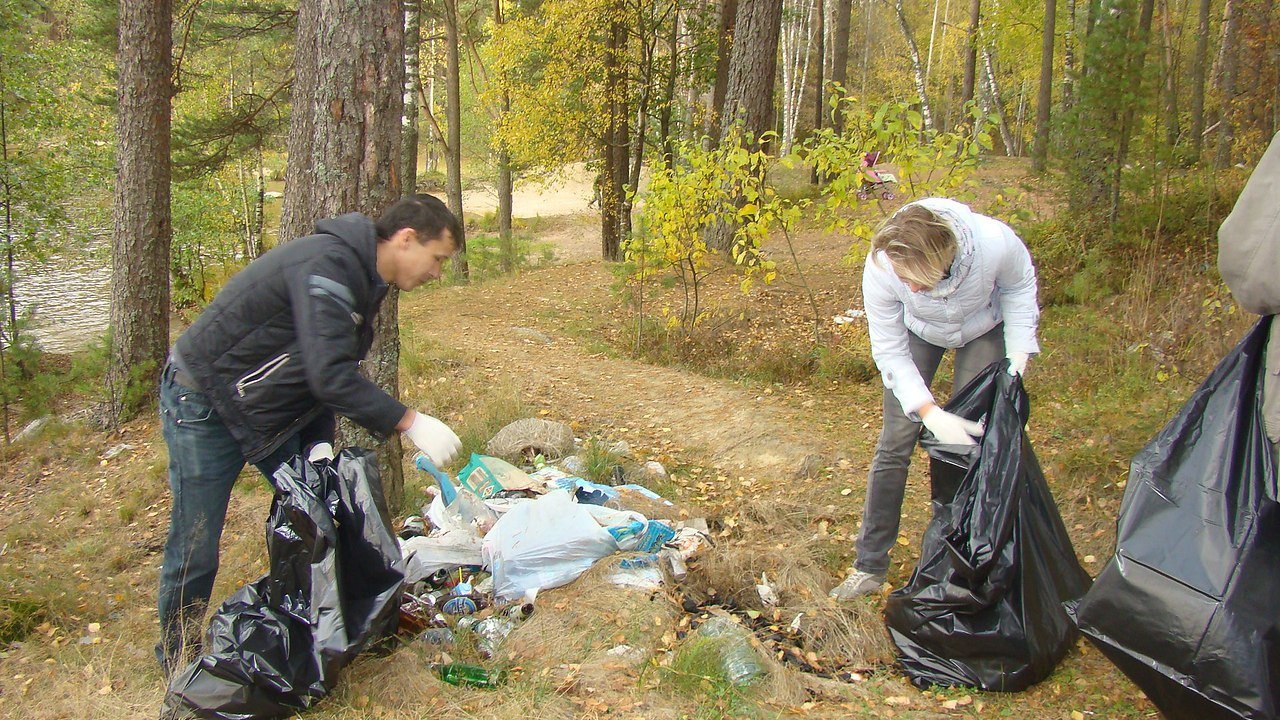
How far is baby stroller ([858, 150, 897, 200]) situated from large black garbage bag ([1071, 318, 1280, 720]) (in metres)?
3.89

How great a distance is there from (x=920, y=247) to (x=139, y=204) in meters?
7.65

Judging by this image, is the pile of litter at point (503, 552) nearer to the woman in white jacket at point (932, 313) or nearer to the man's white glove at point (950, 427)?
the woman in white jacket at point (932, 313)

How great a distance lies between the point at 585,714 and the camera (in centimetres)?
259

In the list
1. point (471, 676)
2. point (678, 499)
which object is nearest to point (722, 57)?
point (678, 499)

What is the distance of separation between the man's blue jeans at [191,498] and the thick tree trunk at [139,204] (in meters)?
5.88

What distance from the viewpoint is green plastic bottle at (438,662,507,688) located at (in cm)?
277

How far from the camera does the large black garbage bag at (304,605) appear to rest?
97.7 inches

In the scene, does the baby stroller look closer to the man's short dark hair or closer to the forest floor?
the forest floor

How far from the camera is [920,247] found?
2617 millimetres

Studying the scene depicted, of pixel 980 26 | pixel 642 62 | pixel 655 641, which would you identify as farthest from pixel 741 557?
pixel 980 26

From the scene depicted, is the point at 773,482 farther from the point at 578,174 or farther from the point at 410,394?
the point at 578,174

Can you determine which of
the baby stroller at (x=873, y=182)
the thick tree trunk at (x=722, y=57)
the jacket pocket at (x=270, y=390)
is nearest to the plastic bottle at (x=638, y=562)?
the jacket pocket at (x=270, y=390)

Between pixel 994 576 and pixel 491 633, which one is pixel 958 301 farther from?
pixel 491 633

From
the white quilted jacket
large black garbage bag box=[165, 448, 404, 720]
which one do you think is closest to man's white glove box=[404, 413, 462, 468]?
large black garbage bag box=[165, 448, 404, 720]
